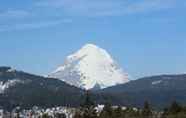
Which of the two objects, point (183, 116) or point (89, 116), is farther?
point (89, 116)

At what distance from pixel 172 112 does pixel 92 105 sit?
3235 centimetres

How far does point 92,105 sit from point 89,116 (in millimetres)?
4301

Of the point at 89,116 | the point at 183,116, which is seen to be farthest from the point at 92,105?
the point at 183,116

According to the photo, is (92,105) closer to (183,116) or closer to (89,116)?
(89,116)

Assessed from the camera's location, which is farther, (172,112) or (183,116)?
(172,112)

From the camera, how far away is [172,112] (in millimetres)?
199375

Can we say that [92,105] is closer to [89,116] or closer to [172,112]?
[89,116]

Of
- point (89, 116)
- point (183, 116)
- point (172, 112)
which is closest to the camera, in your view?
point (183, 116)

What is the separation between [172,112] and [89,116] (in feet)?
A: 104

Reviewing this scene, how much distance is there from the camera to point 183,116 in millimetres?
171500

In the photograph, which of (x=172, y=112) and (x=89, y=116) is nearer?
(x=89, y=116)

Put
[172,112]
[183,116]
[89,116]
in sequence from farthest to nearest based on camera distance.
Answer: [172,112]
[89,116]
[183,116]

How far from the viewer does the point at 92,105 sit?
181 metres
